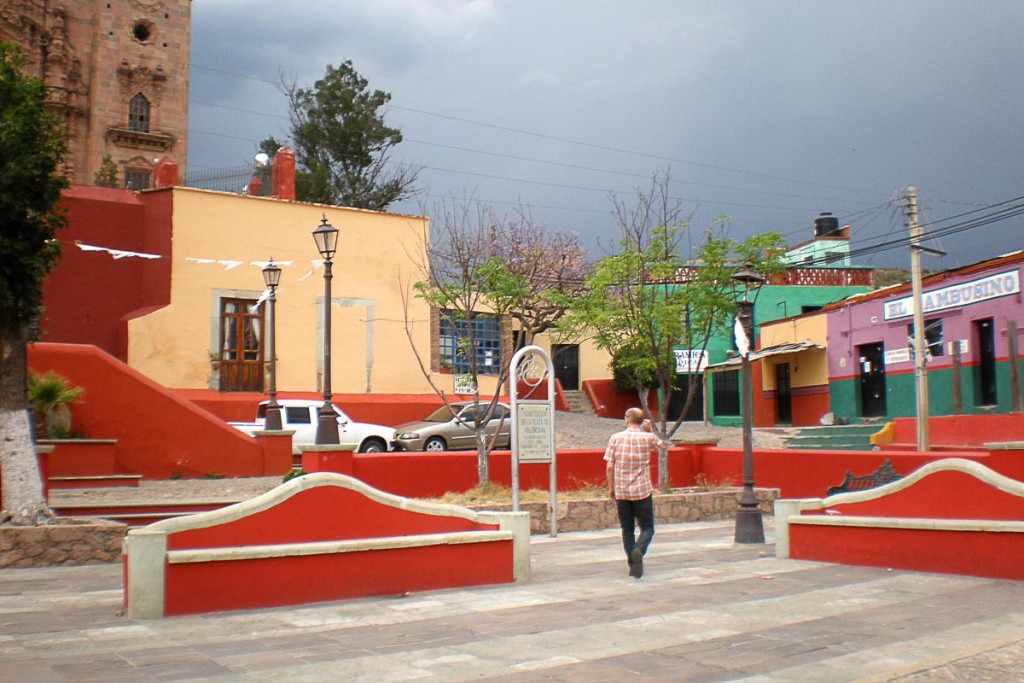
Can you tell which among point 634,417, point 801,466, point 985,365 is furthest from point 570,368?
point 634,417

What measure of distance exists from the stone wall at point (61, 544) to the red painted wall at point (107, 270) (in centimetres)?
1261

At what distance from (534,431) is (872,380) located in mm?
17694

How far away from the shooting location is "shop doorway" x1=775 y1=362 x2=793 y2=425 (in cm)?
3222

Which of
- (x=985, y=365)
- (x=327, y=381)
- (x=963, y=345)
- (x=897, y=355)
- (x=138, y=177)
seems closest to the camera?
(x=327, y=381)

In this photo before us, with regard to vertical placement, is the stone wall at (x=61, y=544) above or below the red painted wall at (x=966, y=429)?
below

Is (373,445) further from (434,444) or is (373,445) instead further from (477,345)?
(477,345)

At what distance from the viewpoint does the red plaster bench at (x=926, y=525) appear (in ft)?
30.2

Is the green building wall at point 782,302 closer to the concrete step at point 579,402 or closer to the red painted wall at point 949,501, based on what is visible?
the concrete step at point 579,402

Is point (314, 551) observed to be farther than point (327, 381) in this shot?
No

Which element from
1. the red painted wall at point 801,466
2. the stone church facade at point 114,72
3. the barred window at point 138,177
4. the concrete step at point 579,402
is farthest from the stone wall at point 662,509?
the barred window at point 138,177

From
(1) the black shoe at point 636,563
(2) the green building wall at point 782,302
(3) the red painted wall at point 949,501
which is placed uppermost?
(2) the green building wall at point 782,302

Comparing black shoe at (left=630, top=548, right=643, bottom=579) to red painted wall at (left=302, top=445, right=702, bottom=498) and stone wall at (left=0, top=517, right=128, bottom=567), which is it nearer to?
red painted wall at (left=302, top=445, right=702, bottom=498)

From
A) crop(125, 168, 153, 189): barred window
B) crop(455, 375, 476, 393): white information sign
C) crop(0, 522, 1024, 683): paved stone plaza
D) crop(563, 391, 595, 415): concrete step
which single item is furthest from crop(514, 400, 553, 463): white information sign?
crop(125, 168, 153, 189): barred window

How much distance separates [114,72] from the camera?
1608 inches
